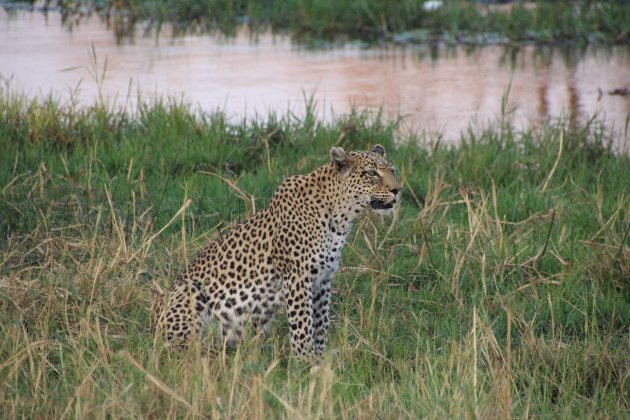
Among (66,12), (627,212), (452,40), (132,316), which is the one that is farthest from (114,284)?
(66,12)

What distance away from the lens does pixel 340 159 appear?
16.4 feet

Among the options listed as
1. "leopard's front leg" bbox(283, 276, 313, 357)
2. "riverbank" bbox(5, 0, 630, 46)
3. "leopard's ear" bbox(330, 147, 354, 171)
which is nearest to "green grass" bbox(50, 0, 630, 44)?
"riverbank" bbox(5, 0, 630, 46)

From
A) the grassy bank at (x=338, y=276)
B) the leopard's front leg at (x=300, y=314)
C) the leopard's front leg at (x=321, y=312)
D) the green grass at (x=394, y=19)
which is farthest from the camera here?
the green grass at (x=394, y=19)

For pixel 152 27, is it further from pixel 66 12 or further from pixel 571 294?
pixel 571 294

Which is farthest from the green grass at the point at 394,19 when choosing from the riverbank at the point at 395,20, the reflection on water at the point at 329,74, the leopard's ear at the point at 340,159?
the leopard's ear at the point at 340,159

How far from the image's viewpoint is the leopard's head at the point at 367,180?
4984 mm

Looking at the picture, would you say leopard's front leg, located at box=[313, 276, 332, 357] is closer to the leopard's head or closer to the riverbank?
the leopard's head

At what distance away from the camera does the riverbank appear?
1661cm

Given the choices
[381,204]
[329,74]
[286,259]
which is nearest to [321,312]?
[286,259]

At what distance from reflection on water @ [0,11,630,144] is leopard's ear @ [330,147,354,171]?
494 centimetres

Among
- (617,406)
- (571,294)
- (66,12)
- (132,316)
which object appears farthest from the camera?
(66,12)

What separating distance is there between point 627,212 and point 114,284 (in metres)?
3.36

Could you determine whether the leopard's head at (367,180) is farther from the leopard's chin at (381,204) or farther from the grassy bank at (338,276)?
the grassy bank at (338,276)

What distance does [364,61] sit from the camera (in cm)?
1486
